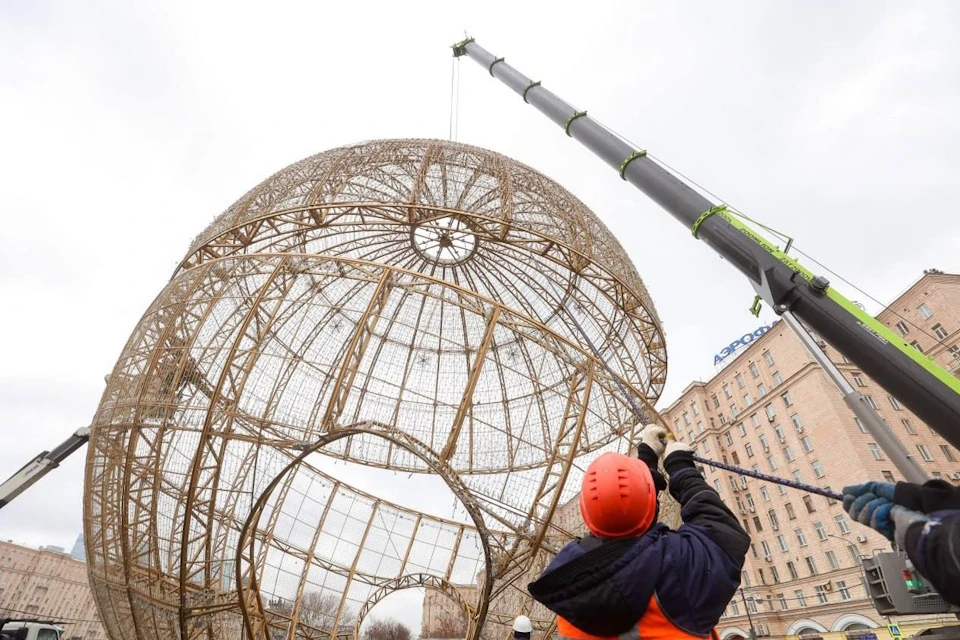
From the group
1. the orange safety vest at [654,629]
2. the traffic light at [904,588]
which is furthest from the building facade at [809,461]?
the orange safety vest at [654,629]

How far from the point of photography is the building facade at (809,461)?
28.4m

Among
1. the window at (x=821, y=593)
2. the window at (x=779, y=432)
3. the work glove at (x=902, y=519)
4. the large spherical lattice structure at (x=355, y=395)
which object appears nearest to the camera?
the work glove at (x=902, y=519)

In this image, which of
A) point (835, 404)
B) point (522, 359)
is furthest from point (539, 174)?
point (835, 404)

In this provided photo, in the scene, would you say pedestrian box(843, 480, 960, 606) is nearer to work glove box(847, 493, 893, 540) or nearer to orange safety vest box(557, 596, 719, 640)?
work glove box(847, 493, 893, 540)

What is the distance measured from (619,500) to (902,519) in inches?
37.4

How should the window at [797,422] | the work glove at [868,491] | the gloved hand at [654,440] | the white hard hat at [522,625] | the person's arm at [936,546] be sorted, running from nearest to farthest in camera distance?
1. the person's arm at [936,546]
2. the work glove at [868,491]
3. the gloved hand at [654,440]
4. the white hard hat at [522,625]
5. the window at [797,422]

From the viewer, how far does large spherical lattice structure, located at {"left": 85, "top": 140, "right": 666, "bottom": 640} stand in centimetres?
891

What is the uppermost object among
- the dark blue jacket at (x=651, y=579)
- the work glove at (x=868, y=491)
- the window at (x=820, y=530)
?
the window at (x=820, y=530)

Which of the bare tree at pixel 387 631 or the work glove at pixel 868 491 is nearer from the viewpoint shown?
the work glove at pixel 868 491

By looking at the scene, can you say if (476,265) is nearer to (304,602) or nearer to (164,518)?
(164,518)

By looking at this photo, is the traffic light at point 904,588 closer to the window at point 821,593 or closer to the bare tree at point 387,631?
the bare tree at point 387,631

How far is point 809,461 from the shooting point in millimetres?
31969

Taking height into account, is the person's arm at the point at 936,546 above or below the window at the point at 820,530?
below

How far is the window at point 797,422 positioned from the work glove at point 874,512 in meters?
37.2
